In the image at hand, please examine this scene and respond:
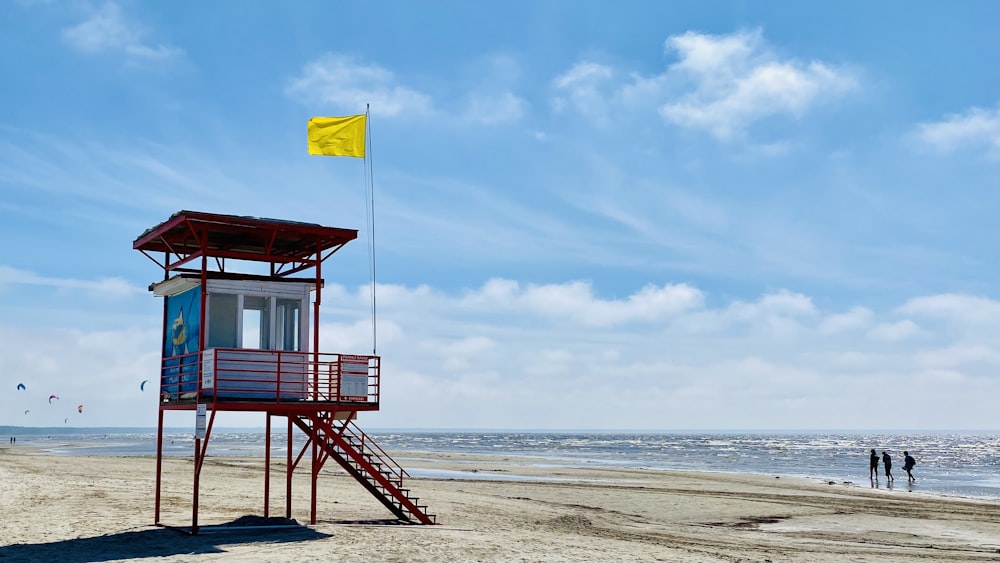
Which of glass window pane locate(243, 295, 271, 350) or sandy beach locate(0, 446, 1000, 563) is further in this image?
glass window pane locate(243, 295, 271, 350)

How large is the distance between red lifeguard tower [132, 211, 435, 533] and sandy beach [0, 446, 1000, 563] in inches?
84.1

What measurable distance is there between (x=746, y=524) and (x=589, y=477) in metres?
23.6

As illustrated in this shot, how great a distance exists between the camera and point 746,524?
27125mm

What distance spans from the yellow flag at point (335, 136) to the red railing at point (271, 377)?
529 centimetres

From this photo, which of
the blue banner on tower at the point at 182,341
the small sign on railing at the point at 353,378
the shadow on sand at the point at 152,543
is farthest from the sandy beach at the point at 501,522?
the blue banner on tower at the point at 182,341

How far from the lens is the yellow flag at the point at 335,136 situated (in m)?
22.5

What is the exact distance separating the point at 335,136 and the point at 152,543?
10368mm

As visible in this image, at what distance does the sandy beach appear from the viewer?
57.6ft

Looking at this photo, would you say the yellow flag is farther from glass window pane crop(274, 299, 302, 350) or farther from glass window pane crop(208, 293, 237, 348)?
glass window pane crop(208, 293, 237, 348)

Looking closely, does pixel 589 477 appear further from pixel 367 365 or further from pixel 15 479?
pixel 367 365

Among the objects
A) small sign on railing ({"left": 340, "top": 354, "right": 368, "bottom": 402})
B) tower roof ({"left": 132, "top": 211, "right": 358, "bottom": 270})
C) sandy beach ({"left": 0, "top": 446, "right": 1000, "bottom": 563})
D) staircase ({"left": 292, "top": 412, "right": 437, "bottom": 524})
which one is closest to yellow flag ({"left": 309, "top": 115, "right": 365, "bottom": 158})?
tower roof ({"left": 132, "top": 211, "right": 358, "bottom": 270})

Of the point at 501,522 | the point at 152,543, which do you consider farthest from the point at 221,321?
the point at 501,522

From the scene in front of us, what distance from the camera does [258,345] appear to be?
21.2 metres

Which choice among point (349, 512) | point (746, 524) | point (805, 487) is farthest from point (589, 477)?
point (349, 512)
